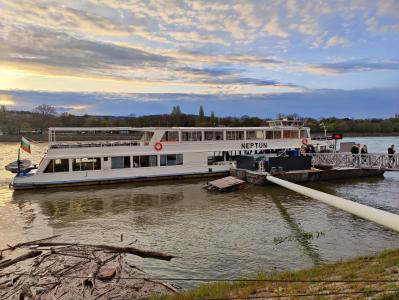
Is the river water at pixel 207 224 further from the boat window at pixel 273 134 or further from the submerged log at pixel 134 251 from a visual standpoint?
the boat window at pixel 273 134

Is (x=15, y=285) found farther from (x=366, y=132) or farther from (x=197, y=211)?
(x=366, y=132)

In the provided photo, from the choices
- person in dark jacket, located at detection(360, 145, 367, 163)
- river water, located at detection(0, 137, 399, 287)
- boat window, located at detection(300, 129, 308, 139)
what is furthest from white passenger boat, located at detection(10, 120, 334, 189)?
person in dark jacket, located at detection(360, 145, 367, 163)

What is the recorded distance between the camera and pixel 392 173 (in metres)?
37.1

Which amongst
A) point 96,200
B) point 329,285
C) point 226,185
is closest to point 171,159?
point 226,185

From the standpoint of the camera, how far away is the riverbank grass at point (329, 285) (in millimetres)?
7453

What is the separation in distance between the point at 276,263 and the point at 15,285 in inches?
322

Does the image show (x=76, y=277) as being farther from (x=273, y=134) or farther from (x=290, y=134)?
(x=290, y=134)

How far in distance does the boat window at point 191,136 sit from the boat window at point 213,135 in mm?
809

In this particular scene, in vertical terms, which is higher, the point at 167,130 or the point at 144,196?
the point at 167,130

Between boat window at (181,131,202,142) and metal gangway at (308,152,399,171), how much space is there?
11.1 meters

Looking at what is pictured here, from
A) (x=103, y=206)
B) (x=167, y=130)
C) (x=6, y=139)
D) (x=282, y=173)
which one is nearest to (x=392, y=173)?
(x=282, y=173)

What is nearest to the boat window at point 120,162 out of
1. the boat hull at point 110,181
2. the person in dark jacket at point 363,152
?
the boat hull at point 110,181

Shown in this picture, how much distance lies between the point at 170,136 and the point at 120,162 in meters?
5.35

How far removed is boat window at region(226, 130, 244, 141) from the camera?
37.0 meters
